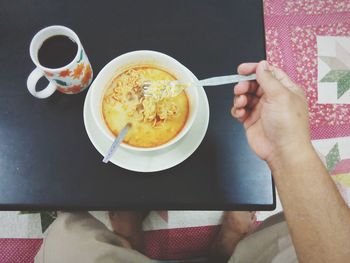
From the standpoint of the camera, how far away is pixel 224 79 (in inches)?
28.8

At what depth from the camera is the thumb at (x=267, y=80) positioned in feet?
2.32

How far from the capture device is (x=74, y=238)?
901mm

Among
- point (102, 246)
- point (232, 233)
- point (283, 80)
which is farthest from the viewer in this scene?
point (232, 233)

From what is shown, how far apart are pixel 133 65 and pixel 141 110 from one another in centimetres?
10

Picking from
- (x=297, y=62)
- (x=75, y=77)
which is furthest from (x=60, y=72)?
(x=297, y=62)

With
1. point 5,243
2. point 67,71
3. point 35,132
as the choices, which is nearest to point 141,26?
point 67,71

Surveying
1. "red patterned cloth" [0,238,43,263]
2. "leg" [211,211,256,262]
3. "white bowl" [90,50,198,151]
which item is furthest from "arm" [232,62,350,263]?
"red patterned cloth" [0,238,43,263]

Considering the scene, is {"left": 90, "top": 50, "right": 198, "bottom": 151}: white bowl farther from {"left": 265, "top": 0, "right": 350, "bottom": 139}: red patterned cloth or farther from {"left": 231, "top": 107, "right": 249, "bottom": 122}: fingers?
{"left": 265, "top": 0, "right": 350, "bottom": 139}: red patterned cloth

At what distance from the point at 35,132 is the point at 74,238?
31 cm

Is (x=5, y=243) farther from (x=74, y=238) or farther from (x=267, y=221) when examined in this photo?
(x=267, y=221)

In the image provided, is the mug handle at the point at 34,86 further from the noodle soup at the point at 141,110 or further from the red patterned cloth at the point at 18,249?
the red patterned cloth at the point at 18,249

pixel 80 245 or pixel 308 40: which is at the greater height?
pixel 308 40

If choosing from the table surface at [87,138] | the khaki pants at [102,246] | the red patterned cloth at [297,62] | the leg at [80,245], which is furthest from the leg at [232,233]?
the table surface at [87,138]

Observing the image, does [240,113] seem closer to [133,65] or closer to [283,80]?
[283,80]
